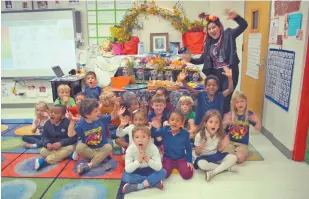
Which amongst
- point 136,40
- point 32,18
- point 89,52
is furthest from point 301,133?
point 32,18

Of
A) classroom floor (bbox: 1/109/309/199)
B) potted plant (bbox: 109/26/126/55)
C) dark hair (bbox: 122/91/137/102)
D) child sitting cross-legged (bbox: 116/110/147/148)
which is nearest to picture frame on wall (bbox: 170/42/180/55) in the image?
potted plant (bbox: 109/26/126/55)

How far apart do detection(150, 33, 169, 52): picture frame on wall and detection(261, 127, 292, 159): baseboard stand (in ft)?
5.84

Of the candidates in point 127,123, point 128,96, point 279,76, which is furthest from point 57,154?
point 279,76

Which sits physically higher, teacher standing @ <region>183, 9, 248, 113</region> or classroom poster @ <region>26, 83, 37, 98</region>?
teacher standing @ <region>183, 9, 248, 113</region>

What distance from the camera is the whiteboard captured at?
396 cm

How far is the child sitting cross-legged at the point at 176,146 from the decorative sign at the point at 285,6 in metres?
1.38

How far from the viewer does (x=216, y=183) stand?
201cm

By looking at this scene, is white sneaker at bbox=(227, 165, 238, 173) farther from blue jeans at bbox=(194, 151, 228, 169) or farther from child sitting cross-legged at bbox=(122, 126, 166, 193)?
child sitting cross-legged at bbox=(122, 126, 166, 193)

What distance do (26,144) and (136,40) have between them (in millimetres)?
1980

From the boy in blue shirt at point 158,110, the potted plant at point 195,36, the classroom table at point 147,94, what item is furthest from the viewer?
the potted plant at point 195,36

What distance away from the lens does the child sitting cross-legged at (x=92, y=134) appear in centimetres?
222

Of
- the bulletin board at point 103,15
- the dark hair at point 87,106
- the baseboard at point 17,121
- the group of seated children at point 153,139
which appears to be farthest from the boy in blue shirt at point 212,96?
the baseboard at point 17,121

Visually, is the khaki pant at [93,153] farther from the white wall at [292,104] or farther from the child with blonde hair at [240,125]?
the white wall at [292,104]

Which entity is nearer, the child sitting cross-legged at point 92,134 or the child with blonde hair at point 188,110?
the child sitting cross-legged at point 92,134
